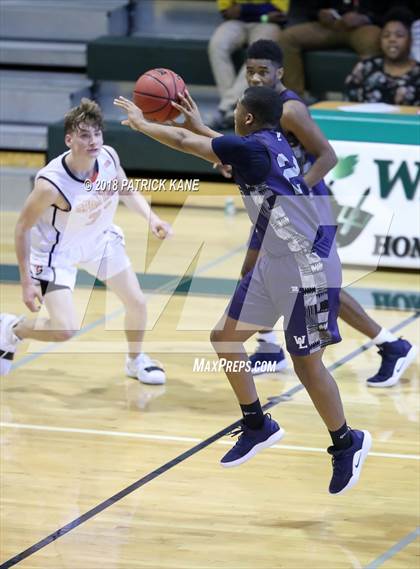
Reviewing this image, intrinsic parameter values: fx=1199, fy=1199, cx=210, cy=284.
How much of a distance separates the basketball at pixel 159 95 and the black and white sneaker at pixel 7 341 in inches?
74.4

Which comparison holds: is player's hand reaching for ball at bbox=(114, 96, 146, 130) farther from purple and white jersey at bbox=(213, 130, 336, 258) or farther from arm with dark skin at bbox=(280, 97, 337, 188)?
arm with dark skin at bbox=(280, 97, 337, 188)

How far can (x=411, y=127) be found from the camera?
8773 millimetres

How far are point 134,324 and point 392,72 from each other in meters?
4.52

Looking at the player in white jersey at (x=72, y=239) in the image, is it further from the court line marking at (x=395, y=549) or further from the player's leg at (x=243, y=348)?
the court line marking at (x=395, y=549)

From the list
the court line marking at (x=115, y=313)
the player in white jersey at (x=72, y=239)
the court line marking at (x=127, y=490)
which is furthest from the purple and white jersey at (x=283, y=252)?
the court line marking at (x=115, y=313)

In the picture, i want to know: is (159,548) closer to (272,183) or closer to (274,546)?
(274,546)

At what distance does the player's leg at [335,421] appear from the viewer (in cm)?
475

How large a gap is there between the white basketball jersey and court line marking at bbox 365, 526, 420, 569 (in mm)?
2442

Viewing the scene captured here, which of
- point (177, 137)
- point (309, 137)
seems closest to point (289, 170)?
point (177, 137)

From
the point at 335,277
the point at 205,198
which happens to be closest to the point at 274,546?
the point at 335,277

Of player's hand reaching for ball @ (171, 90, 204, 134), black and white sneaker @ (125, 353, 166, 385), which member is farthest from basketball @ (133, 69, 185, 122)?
black and white sneaker @ (125, 353, 166, 385)

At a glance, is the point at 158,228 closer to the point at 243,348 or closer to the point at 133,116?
the point at 243,348

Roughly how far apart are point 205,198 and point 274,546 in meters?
6.91

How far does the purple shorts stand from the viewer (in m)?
4.72
